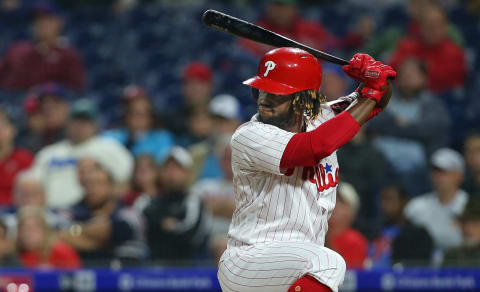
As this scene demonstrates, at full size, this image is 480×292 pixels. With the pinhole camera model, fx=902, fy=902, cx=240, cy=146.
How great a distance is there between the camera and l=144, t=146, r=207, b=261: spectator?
235 inches

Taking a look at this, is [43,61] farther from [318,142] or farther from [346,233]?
[318,142]

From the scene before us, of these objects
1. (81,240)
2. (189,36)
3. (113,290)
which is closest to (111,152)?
(81,240)

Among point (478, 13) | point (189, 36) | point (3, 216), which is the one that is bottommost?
point (3, 216)

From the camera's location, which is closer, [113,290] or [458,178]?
[113,290]

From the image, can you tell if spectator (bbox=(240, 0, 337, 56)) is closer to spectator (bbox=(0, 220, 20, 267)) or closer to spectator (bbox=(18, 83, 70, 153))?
spectator (bbox=(18, 83, 70, 153))

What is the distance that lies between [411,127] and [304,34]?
1.62m

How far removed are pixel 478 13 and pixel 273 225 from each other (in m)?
5.42

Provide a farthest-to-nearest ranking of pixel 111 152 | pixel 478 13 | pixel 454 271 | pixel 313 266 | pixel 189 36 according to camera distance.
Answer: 1. pixel 189 36
2. pixel 478 13
3. pixel 111 152
4. pixel 454 271
5. pixel 313 266

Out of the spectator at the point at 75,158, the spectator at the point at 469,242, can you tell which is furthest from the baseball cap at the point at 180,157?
the spectator at the point at 469,242

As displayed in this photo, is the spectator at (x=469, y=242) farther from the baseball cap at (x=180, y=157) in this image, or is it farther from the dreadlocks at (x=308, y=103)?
the dreadlocks at (x=308, y=103)

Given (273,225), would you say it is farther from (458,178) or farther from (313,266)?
(458,178)

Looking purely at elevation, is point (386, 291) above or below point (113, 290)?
above

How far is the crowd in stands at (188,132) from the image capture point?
599 centimetres

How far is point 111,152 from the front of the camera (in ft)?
22.7
